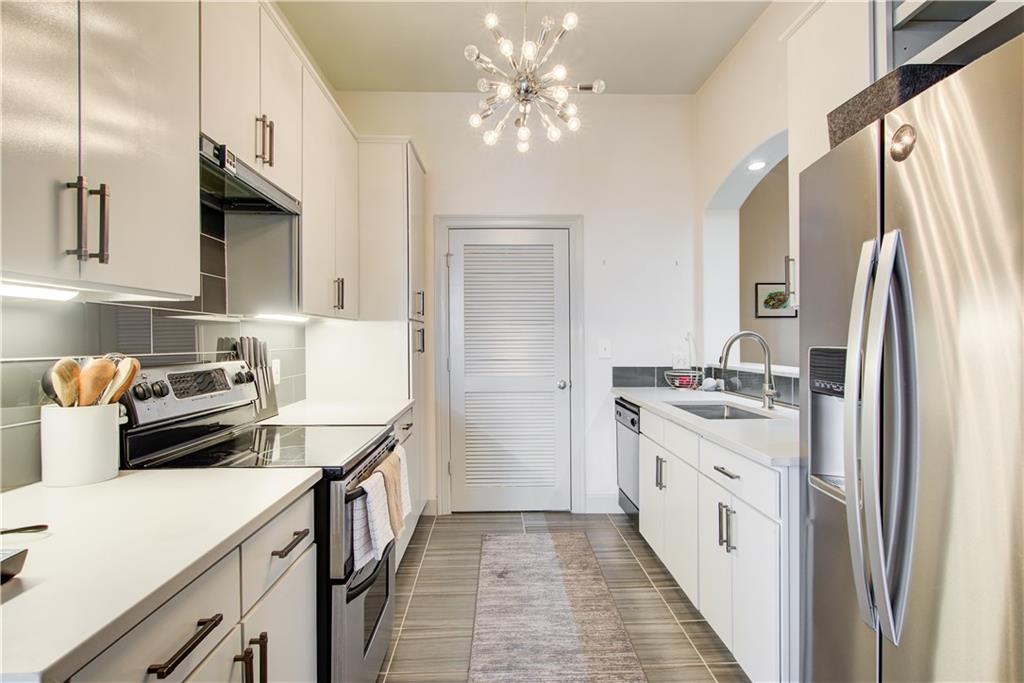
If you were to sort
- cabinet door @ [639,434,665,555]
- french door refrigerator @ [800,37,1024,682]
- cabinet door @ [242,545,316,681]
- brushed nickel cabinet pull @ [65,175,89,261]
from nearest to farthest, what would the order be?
french door refrigerator @ [800,37,1024,682], brushed nickel cabinet pull @ [65,175,89,261], cabinet door @ [242,545,316,681], cabinet door @ [639,434,665,555]

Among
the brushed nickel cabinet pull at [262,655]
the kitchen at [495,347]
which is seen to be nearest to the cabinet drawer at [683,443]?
the kitchen at [495,347]

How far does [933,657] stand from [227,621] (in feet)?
4.34

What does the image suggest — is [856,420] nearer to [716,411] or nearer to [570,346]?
[716,411]

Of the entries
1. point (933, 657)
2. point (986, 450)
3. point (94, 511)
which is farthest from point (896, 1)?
point (94, 511)

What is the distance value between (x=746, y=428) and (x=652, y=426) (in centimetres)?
79

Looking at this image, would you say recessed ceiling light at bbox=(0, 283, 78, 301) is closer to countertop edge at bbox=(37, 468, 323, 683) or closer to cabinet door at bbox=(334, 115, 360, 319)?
countertop edge at bbox=(37, 468, 323, 683)

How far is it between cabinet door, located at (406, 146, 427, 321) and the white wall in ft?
0.47

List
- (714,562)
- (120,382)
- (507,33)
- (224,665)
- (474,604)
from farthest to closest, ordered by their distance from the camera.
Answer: (507,33) < (474,604) < (714,562) < (120,382) < (224,665)

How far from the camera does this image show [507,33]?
283cm

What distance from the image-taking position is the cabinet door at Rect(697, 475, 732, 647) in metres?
1.81

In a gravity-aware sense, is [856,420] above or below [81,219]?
below

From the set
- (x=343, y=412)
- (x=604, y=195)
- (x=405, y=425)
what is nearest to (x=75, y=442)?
(x=343, y=412)

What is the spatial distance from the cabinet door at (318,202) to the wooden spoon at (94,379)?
0.92m

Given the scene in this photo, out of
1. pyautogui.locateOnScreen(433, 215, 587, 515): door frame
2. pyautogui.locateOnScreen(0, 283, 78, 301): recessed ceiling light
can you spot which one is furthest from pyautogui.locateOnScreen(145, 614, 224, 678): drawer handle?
pyautogui.locateOnScreen(433, 215, 587, 515): door frame
